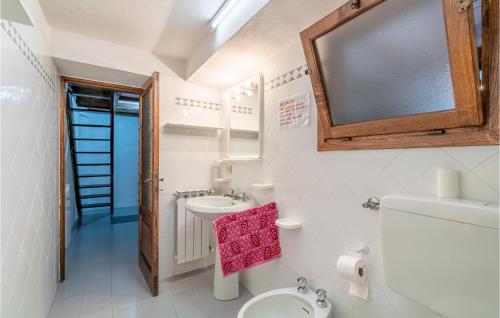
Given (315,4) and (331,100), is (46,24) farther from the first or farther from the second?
(331,100)

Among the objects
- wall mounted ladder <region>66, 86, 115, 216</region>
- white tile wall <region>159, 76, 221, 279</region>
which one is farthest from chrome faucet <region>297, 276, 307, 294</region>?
wall mounted ladder <region>66, 86, 115, 216</region>

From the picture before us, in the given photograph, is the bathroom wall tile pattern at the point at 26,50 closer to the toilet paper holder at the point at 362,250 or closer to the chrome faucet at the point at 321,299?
the toilet paper holder at the point at 362,250

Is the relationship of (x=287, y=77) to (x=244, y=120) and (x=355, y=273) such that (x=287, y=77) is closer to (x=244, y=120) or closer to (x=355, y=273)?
(x=244, y=120)

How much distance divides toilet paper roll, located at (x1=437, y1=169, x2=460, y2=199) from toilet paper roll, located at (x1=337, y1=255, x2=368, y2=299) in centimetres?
45

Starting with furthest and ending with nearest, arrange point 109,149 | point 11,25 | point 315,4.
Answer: point 109,149 < point 315,4 < point 11,25

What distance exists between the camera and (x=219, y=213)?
5.51ft

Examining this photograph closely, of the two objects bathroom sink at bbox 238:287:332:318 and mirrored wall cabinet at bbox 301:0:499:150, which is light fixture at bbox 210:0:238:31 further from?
bathroom sink at bbox 238:287:332:318

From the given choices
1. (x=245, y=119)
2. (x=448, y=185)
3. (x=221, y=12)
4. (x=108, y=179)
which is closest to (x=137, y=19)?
(x=221, y=12)

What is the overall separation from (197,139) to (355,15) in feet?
5.68

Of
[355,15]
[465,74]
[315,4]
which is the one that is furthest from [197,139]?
[465,74]

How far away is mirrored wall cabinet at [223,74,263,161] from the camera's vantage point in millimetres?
1812

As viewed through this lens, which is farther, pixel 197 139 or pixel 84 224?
pixel 84 224

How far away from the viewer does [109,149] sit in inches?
164

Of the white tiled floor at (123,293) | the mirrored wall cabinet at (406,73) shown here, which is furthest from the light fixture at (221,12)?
the white tiled floor at (123,293)
